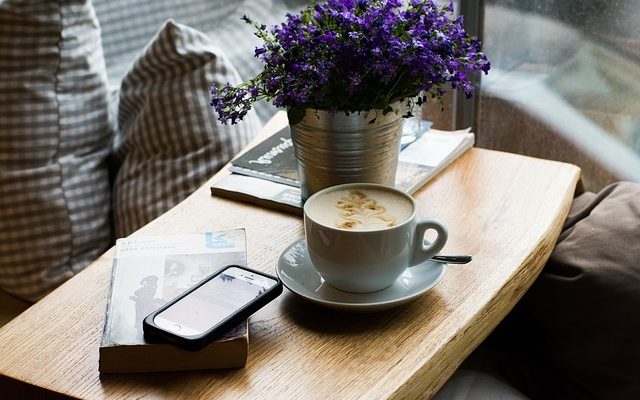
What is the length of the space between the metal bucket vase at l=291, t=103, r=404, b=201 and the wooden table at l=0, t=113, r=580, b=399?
3.8 inches

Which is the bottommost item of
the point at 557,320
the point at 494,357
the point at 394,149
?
the point at 494,357

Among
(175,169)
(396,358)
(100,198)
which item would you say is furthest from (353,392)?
(100,198)

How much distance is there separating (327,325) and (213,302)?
0.43 ft

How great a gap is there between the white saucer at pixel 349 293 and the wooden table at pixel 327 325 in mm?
20

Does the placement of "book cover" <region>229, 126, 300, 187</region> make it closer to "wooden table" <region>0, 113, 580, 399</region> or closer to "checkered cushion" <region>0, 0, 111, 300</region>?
"wooden table" <region>0, 113, 580, 399</region>

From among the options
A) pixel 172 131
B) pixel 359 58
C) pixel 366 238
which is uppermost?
pixel 359 58

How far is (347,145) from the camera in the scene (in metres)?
1.04

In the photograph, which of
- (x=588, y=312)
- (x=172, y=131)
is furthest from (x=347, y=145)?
(x=172, y=131)

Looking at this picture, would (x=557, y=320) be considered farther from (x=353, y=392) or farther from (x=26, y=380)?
(x=26, y=380)

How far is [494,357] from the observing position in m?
1.26

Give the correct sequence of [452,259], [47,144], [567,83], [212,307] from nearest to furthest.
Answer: [212,307], [452,259], [47,144], [567,83]

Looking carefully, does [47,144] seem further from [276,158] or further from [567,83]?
[567,83]

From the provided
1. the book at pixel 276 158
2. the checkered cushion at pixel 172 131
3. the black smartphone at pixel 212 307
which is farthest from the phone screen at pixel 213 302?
the checkered cushion at pixel 172 131

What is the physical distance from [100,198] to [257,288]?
74 cm
